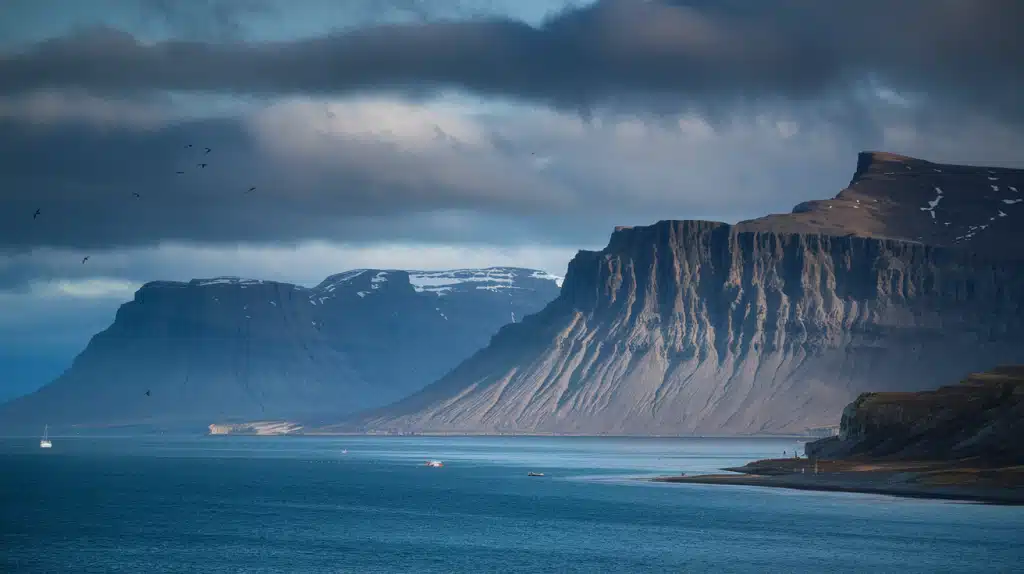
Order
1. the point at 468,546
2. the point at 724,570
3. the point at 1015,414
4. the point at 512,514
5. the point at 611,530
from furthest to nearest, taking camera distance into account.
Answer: the point at 1015,414 < the point at 512,514 < the point at 611,530 < the point at 468,546 < the point at 724,570

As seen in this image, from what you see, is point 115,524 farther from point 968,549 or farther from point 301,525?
point 968,549

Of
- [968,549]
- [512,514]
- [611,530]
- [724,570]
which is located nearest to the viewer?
[724,570]

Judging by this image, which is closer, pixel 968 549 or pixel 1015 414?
pixel 968 549

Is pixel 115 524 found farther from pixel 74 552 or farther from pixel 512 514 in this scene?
pixel 512 514

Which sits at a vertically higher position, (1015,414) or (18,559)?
(1015,414)

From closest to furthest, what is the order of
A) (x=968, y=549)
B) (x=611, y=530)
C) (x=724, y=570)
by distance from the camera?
(x=724, y=570), (x=968, y=549), (x=611, y=530)

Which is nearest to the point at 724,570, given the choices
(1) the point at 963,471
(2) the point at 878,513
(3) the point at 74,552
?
(2) the point at 878,513

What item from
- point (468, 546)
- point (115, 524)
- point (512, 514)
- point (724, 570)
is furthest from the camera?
point (512, 514)

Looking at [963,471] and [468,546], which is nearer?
[468,546]

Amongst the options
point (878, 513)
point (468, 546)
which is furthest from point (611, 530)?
point (878, 513)
